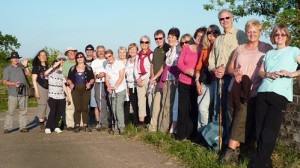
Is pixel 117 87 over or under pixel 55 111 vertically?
over

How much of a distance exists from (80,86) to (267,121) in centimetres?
535

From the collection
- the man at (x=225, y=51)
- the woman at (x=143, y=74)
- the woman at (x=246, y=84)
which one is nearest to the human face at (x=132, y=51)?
the woman at (x=143, y=74)

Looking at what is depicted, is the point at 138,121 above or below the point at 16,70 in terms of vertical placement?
below

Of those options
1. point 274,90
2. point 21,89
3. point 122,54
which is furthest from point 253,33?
point 21,89

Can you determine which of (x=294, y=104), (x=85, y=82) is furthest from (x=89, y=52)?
(x=294, y=104)

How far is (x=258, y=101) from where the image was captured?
5.45m

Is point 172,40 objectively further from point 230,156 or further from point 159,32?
point 230,156

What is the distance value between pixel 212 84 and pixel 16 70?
16.7 ft

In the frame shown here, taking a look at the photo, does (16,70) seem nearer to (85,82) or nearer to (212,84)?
(85,82)

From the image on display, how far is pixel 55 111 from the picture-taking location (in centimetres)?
997

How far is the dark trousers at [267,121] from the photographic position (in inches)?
209

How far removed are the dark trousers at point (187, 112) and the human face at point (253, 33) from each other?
2.02 metres

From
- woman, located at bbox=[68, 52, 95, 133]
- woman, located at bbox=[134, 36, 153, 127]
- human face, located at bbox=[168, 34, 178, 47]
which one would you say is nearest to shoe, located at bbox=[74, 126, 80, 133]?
woman, located at bbox=[68, 52, 95, 133]

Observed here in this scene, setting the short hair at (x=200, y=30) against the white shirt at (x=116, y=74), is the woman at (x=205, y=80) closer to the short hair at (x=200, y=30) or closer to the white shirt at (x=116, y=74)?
the short hair at (x=200, y=30)
